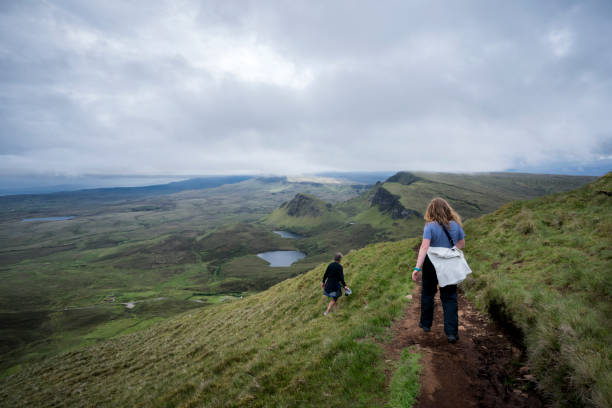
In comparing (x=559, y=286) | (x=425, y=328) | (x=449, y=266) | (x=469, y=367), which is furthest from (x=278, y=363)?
(x=559, y=286)

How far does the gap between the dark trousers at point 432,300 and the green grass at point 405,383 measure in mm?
1564

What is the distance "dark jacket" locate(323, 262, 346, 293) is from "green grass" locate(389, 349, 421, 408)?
617 cm

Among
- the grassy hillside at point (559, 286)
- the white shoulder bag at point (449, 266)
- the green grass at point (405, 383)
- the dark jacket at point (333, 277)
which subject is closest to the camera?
the grassy hillside at point (559, 286)

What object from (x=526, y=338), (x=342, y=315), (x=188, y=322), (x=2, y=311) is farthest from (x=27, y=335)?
(x=526, y=338)

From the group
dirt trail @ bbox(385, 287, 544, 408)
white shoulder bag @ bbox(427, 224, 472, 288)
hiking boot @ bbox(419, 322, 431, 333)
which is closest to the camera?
dirt trail @ bbox(385, 287, 544, 408)

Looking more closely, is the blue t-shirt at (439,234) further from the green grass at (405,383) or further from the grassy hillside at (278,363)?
the grassy hillside at (278,363)

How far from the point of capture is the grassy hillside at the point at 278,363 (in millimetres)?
7180

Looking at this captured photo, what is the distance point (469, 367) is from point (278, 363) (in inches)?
246

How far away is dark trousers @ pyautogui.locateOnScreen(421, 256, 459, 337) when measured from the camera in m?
7.68

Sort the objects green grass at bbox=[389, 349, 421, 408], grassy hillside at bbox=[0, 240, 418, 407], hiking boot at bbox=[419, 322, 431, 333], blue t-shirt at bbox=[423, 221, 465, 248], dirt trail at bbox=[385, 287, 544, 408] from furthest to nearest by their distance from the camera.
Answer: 1. hiking boot at bbox=[419, 322, 431, 333]
2. blue t-shirt at bbox=[423, 221, 465, 248]
3. grassy hillside at bbox=[0, 240, 418, 407]
4. green grass at bbox=[389, 349, 421, 408]
5. dirt trail at bbox=[385, 287, 544, 408]

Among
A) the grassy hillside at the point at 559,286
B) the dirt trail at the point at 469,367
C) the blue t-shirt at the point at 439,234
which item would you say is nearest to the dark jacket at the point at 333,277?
the dirt trail at the point at 469,367

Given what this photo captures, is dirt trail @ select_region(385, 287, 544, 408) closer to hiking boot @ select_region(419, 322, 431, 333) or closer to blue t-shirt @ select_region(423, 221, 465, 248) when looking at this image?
hiking boot @ select_region(419, 322, 431, 333)

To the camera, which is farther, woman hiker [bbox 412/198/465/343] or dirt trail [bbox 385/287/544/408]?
woman hiker [bbox 412/198/465/343]

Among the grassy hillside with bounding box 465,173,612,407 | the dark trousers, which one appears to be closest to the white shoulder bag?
the dark trousers
